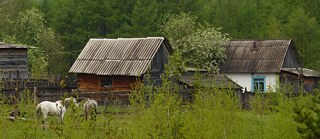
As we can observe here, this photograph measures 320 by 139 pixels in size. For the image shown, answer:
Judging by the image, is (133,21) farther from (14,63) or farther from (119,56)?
(119,56)

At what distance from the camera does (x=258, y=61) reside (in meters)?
44.7

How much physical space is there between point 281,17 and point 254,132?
5317cm

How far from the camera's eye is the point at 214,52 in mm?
45781

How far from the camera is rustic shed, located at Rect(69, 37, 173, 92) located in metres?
33.9

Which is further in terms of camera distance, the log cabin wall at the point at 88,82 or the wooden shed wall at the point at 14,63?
the wooden shed wall at the point at 14,63

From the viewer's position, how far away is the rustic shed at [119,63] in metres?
33.9

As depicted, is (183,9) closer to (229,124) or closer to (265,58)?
(265,58)

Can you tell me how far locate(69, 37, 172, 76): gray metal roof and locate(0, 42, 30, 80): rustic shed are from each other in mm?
4102

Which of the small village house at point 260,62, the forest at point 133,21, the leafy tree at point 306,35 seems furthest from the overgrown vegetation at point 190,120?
the leafy tree at point 306,35

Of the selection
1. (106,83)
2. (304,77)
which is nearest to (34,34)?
(106,83)

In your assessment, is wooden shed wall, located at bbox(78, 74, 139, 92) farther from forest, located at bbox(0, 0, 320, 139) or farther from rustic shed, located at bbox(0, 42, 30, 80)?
forest, located at bbox(0, 0, 320, 139)

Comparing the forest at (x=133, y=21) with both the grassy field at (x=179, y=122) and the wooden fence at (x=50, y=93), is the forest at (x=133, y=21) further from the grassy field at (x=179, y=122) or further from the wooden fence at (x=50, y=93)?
the grassy field at (x=179, y=122)

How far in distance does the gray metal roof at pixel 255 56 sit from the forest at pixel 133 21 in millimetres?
10494

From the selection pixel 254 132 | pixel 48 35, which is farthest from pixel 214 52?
pixel 254 132
